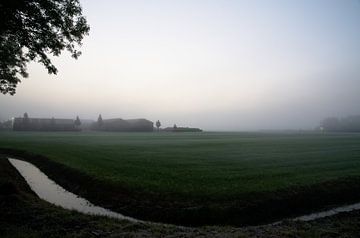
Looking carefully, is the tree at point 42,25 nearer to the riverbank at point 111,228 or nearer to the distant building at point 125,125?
the riverbank at point 111,228

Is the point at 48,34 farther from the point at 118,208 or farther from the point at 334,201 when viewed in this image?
the point at 334,201

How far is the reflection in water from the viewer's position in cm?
1827

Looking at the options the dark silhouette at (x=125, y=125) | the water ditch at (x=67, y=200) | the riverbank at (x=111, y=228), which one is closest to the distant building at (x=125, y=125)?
the dark silhouette at (x=125, y=125)

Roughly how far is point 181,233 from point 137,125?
7126 inches

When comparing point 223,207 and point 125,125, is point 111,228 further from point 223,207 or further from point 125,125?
point 125,125

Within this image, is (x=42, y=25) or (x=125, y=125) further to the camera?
(x=125, y=125)

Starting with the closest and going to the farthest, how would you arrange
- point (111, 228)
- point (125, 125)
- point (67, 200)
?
1. point (111, 228)
2. point (67, 200)
3. point (125, 125)

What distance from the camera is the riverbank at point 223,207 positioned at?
673 inches

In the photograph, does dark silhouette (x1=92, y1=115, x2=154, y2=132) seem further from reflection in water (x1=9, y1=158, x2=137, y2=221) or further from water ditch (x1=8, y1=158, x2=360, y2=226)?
water ditch (x1=8, y1=158, x2=360, y2=226)

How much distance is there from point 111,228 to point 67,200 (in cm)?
879

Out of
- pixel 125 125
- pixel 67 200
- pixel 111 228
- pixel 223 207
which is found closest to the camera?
pixel 111 228

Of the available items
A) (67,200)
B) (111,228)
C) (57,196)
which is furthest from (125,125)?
(111,228)

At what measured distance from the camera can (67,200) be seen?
20.8 meters

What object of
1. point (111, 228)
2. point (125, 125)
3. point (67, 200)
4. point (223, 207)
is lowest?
point (67, 200)
